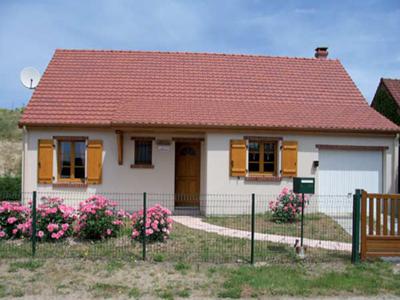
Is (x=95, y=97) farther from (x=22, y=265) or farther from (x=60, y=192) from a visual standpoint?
(x=22, y=265)

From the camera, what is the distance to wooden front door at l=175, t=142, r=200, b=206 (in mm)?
14355

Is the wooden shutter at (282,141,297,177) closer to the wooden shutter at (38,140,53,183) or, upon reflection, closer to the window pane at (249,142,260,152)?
the window pane at (249,142,260,152)

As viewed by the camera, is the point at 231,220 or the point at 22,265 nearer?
the point at 22,265

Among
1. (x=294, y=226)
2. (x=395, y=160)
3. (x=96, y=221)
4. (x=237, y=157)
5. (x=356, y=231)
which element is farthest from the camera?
(x=395, y=160)

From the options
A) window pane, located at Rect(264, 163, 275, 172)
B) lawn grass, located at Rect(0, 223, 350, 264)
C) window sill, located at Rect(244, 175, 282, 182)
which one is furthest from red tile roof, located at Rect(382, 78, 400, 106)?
lawn grass, located at Rect(0, 223, 350, 264)

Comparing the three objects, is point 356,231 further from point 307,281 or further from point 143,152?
point 143,152

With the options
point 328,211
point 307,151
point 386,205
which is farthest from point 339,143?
point 386,205

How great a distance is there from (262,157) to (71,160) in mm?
6251

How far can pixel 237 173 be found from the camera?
13383 mm

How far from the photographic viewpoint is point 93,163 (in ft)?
44.4

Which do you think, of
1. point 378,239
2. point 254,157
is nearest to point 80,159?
point 254,157

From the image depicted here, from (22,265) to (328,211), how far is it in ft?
31.5

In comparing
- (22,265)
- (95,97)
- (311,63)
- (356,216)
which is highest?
(311,63)

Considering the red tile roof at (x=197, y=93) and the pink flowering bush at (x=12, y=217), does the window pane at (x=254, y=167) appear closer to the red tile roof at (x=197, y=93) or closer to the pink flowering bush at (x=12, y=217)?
the red tile roof at (x=197, y=93)
